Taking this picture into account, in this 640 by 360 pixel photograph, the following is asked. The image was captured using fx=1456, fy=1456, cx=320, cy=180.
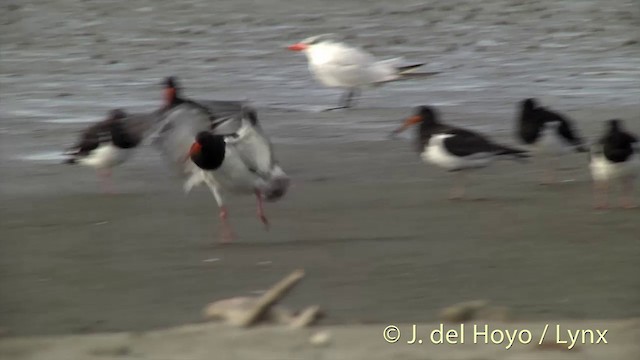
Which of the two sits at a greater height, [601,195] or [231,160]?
[231,160]

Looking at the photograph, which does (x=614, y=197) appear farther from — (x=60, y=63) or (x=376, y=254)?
(x=60, y=63)

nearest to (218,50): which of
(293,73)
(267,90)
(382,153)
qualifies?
(293,73)

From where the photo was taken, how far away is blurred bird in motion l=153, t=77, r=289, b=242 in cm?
631

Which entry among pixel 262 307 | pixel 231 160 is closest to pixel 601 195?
pixel 231 160

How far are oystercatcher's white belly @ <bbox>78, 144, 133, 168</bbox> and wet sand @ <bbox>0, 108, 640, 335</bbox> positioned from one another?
0.38ft

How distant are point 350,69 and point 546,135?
2.94 metres

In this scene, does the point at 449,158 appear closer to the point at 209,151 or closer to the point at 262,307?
the point at 209,151

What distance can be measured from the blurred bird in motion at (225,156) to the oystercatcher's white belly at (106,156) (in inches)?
29.0

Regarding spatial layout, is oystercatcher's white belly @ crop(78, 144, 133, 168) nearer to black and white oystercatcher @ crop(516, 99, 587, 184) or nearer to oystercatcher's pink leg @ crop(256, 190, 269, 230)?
oystercatcher's pink leg @ crop(256, 190, 269, 230)

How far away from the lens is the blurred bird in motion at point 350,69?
406 inches

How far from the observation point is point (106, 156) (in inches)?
289

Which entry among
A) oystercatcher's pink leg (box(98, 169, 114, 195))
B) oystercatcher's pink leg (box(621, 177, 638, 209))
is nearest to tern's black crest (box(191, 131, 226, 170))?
oystercatcher's pink leg (box(98, 169, 114, 195))

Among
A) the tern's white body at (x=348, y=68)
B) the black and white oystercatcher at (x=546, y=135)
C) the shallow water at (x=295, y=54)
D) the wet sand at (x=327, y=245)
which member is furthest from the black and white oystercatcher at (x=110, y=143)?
the tern's white body at (x=348, y=68)

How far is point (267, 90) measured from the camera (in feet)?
34.4
